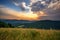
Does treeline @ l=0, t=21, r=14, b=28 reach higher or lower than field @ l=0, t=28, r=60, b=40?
higher

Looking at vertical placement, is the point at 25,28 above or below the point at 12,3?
below

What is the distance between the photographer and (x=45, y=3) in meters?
3.52

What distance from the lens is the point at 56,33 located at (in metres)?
3.30

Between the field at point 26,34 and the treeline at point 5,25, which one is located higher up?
the treeline at point 5,25

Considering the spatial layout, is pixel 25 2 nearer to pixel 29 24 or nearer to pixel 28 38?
pixel 29 24

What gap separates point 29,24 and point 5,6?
0.73 meters

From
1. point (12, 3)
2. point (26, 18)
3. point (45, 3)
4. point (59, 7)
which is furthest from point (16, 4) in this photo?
point (59, 7)

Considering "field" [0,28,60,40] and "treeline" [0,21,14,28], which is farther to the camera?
"treeline" [0,21,14,28]

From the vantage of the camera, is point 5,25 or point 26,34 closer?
point 26,34

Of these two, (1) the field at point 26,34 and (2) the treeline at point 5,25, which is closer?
(1) the field at point 26,34

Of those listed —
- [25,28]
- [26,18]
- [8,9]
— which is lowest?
[25,28]

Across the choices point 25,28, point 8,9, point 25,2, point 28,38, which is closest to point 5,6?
point 8,9

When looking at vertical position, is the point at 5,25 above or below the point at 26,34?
above

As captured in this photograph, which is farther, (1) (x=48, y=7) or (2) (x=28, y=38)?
(1) (x=48, y=7)
